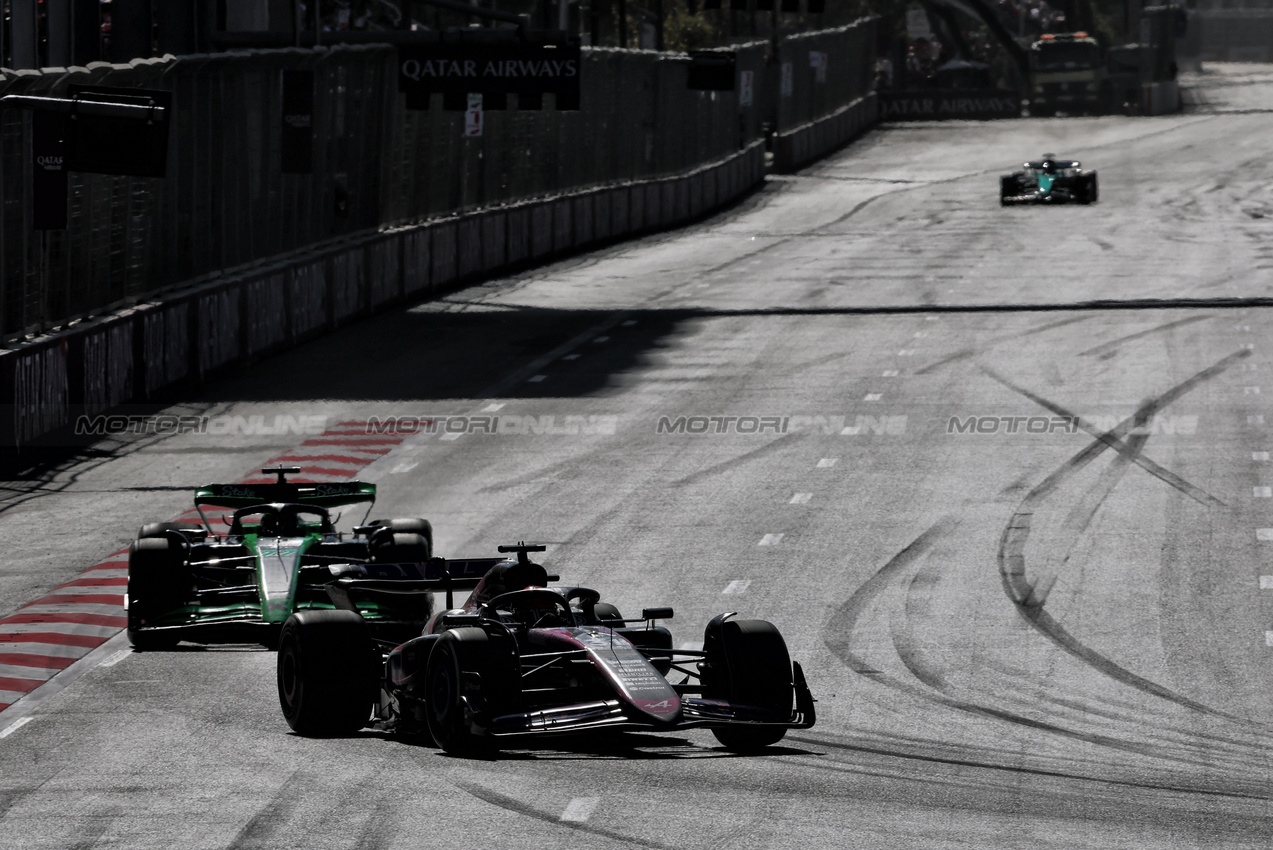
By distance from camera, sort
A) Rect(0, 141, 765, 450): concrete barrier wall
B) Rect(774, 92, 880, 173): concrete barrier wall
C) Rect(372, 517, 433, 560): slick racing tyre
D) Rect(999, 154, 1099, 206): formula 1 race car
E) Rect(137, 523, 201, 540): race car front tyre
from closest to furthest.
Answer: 1. Rect(137, 523, 201, 540): race car front tyre
2. Rect(372, 517, 433, 560): slick racing tyre
3. Rect(0, 141, 765, 450): concrete barrier wall
4. Rect(999, 154, 1099, 206): formula 1 race car
5. Rect(774, 92, 880, 173): concrete barrier wall

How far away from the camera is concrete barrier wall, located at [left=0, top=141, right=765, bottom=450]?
22.7 meters

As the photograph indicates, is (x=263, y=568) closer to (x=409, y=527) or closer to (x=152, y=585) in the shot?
(x=152, y=585)

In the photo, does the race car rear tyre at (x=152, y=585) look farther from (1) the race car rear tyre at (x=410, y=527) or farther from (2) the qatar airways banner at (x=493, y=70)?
(2) the qatar airways banner at (x=493, y=70)

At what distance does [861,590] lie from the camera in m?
16.1

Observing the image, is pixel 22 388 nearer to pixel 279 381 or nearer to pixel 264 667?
pixel 279 381

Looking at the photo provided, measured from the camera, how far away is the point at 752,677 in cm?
1141

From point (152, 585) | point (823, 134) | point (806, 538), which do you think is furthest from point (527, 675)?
point (823, 134)

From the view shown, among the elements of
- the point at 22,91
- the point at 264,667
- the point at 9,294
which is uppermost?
the point at 22,91

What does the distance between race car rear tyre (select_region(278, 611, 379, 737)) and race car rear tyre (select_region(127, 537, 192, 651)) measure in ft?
8.04

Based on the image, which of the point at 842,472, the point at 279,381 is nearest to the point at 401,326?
the point at 279,381

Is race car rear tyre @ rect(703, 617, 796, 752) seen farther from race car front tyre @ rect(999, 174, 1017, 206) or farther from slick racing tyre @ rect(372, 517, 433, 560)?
race car front tyre @ rect(999, 174, 1017, 206)

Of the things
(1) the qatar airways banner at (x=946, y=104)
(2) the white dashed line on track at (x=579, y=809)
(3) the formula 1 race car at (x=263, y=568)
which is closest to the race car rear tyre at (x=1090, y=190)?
(1) the qatar airways banner at (x=946, y=104)

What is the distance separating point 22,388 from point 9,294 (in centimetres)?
105

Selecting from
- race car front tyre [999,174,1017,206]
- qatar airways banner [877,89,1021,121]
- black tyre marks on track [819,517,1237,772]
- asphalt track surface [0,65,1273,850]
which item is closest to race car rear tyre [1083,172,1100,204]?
race car front tyre [999,174,1017,206]
